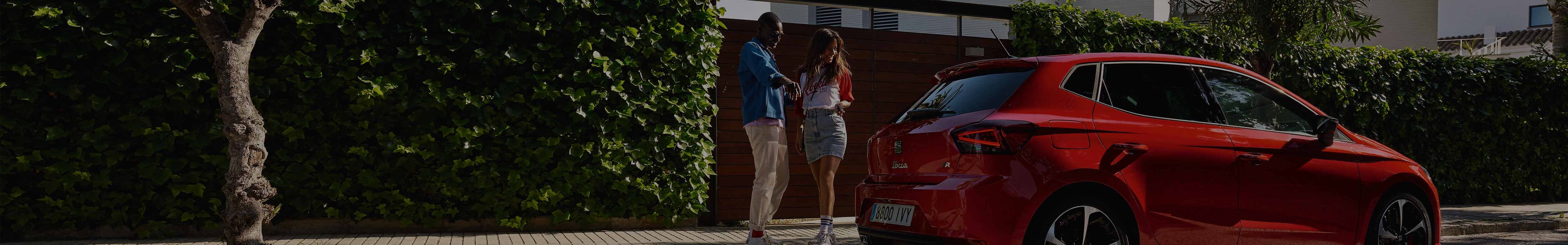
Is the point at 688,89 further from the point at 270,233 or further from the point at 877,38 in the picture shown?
the point at 270,233

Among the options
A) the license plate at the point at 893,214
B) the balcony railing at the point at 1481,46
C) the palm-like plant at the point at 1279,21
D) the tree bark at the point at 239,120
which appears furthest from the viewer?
the balcony railing at the point at 1481,46

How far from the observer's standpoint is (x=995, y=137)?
13.3ft

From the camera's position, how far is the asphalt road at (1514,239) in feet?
24.5

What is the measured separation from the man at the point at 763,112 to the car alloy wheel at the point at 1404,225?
126 inches

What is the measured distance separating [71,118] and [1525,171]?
14.3 m

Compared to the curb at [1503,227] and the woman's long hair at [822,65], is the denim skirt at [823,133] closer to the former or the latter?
the woman's long hair at [822,65]

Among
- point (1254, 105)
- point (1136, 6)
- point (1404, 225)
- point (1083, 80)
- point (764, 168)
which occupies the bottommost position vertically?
point (1404, 225)

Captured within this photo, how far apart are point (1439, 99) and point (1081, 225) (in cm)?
922

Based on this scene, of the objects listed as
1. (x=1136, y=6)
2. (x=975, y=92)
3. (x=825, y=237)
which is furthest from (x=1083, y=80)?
(x=1136, y=6)

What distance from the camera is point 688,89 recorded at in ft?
23.4

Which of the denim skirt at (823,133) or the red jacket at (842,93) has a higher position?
the red jacket at (842,93)

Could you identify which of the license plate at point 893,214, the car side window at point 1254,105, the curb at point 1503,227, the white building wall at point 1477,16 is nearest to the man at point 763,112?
the license plate at point 893,214

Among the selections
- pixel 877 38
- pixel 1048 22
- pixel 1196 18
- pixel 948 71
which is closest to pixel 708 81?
pixel 877 38

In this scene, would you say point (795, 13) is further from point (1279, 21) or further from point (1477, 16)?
point (1477, 16)
